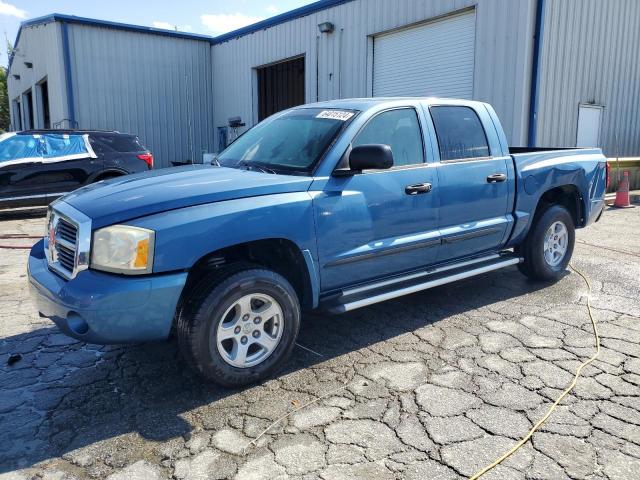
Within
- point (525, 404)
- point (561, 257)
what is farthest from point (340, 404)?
point (561, 257)

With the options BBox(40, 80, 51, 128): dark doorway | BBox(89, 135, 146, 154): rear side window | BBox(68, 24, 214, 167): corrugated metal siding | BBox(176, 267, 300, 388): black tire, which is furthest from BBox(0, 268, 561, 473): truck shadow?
BBox(40, 80, 51, 128): dark doorway

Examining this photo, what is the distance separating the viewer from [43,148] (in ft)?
32.1

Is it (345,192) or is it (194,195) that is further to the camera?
(345,192)

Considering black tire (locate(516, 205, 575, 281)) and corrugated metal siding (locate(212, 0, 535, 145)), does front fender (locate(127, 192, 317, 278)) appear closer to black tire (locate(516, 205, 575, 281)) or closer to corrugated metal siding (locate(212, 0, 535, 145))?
black tire (locate(516, 205, 575, 281))

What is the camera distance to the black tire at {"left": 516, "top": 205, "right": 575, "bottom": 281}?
527cm


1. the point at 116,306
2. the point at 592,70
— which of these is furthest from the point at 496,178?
the point at 592,70

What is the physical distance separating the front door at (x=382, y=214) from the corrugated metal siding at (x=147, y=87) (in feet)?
52.0

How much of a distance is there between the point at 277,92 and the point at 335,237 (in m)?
17.0

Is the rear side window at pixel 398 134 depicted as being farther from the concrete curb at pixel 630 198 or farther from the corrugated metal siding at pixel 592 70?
the concrete curb at pixel 630 198

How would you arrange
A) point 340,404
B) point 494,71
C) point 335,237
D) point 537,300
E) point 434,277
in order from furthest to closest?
point 494,71
point 537,300
point 434,277
point 335,237
point 340,404

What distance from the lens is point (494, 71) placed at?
10.8 metres

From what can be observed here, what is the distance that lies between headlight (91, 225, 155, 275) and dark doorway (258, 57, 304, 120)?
53.3ft

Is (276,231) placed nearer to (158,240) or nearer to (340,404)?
(158,240)

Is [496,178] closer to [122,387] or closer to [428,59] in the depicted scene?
[122,387]
